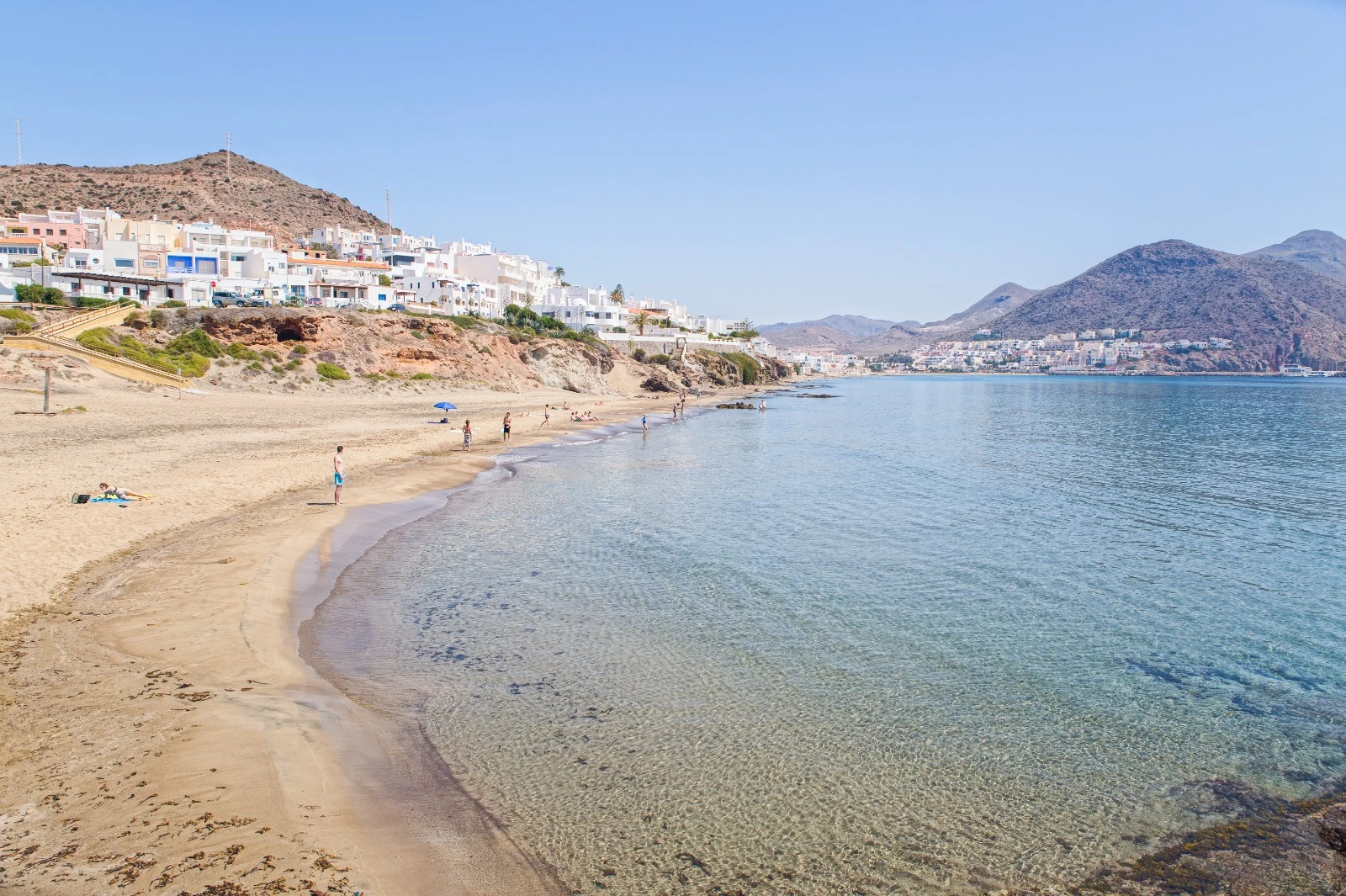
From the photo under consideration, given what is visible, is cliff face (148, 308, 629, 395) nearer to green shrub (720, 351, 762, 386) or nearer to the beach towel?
the beach towel

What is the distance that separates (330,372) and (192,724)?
47365mm

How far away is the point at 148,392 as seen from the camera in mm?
38438

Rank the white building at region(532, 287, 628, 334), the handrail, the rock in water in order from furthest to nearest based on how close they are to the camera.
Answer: the white building at region(532, 287, 628, 334) → the handrail → the rock in water

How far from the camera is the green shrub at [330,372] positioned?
5141cm

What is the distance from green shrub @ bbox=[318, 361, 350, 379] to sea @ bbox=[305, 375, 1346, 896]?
30102 mm

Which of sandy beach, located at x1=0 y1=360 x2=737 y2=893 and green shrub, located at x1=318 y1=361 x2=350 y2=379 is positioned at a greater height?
green shrub, located at x1=318 y1=361 x2=350 y2=379

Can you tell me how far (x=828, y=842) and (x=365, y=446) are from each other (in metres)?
28.0

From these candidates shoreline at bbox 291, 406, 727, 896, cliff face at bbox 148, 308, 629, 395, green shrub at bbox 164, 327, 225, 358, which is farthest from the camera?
cliff face at bbox 148, 308, 629, 395

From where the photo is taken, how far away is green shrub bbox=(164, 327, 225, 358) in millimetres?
46562

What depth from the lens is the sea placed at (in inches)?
300

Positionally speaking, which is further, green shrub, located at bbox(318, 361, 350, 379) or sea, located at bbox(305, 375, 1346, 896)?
green shrub, located at bbox(318, 361, 350, 379)

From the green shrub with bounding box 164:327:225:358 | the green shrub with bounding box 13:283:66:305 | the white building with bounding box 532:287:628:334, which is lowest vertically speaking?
the green shrub with bounding box 164:327:225:358

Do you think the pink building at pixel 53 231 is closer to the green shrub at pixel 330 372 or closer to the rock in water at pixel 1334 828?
the green shrub at pixel 330 372

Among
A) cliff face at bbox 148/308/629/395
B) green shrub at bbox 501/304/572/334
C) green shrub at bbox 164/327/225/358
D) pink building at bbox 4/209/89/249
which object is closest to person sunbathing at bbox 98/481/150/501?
cliff face at bbox 148/308/629/395
